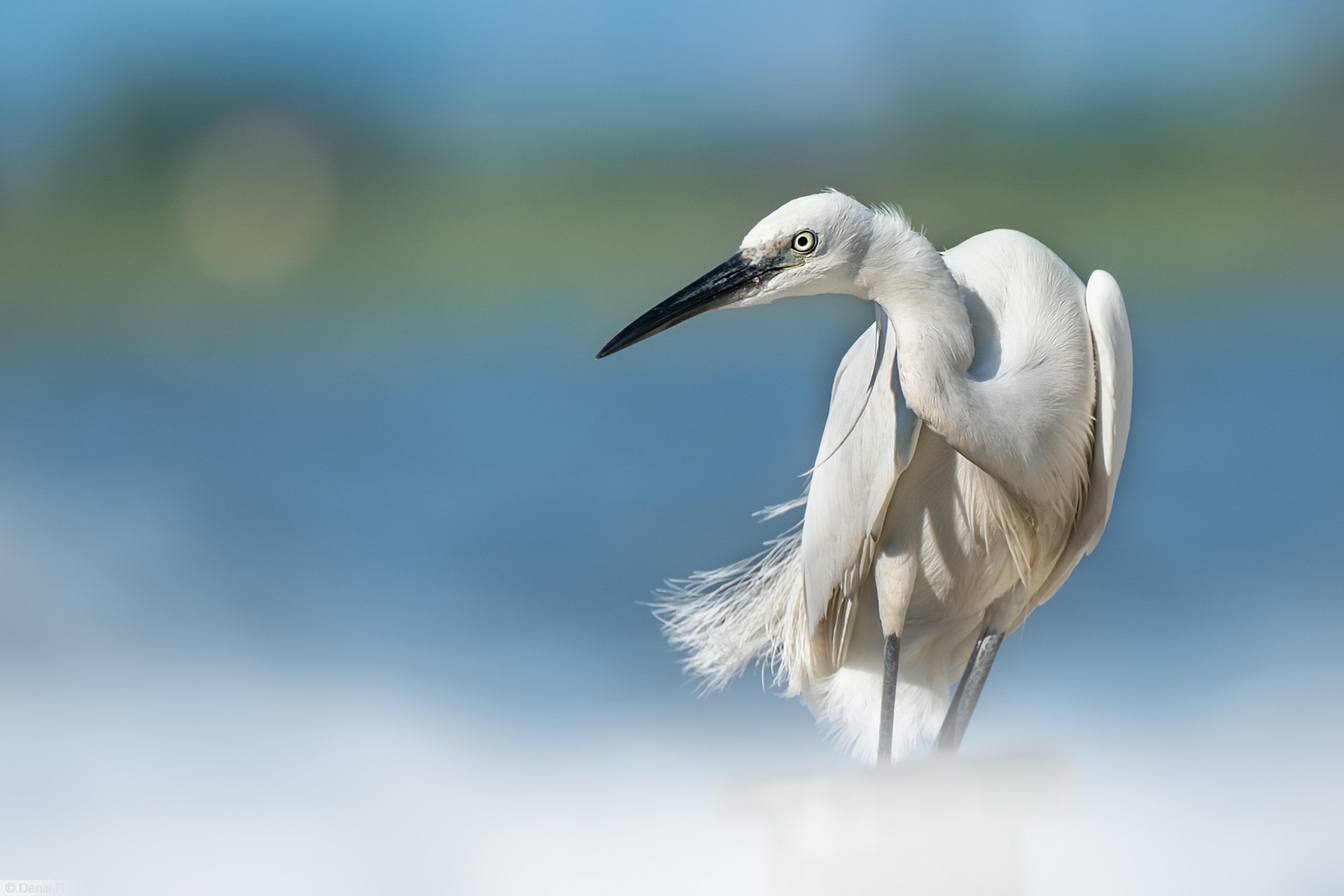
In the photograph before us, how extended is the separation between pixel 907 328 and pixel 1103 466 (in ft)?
1.44

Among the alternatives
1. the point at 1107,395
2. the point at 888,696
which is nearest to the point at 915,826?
the point at 888,696

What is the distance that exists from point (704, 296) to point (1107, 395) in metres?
0.57

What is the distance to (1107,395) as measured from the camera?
1791 mm

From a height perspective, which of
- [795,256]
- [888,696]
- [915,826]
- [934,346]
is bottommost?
[915,826]

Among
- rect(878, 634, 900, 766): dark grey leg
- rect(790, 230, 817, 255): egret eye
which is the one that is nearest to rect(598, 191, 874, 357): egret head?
rect(790, 230, 817, 255): egret eye

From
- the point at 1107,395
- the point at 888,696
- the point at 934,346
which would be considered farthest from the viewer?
the point at 888,696

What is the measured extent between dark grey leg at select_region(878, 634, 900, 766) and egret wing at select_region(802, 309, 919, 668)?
9cm

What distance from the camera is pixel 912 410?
64.4 inches

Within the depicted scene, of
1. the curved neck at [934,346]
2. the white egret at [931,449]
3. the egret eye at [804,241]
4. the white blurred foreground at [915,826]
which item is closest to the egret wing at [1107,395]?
the white egret at [931,449]

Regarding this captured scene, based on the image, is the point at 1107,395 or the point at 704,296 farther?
the point at 1107,395

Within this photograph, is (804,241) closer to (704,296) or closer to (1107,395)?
(704,296)

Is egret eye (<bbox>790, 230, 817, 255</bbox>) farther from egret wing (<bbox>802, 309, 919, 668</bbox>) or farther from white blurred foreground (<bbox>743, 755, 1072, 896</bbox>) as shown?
white blurred foreground (<bbox>743, 755, 1072, 896</bbox>)

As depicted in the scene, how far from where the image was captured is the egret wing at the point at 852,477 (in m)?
1.76

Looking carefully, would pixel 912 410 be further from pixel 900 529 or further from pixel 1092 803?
pixel 1092 803
